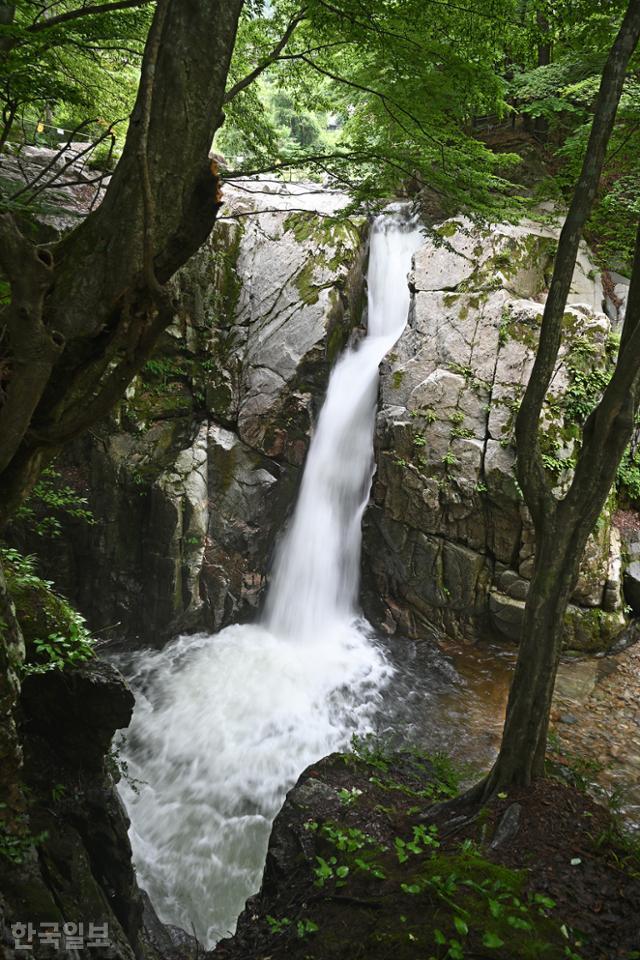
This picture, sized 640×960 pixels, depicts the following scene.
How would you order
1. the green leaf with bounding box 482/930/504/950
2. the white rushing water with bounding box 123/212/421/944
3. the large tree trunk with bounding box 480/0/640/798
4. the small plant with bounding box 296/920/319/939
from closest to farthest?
the green leaf with bounding box 482/930/504/950 < the small plant with bounding box 296/920/319/939 < the large tree trunk with bounding box 480/0/640/798 < the white rushing water with bounding box 123/212/421/944

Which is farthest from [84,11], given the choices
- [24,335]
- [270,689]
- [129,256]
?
[270,689]

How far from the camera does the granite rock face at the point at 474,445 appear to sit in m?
7.82

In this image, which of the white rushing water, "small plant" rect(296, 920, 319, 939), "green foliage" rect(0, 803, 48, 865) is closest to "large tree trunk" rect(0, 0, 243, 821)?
"green foliage" rect(0, 803, 48, 865)

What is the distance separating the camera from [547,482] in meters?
3.64

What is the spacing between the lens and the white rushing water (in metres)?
5.23

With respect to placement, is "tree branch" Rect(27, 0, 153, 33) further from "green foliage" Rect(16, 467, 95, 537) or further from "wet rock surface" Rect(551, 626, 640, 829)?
"wet rock surface" Rect(551, 626, 640, 829)

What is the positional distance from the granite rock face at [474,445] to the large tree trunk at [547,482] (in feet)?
14.0

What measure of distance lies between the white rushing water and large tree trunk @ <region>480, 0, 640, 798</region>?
2.99 metres

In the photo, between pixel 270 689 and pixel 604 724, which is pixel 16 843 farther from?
pixel 604 724

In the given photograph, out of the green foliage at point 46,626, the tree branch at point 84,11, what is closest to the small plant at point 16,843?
the green foliage at point 46,626

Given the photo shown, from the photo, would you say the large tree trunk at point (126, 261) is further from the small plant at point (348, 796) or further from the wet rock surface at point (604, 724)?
the wet rock surface at point (604, 724)

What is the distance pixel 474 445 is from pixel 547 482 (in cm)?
454

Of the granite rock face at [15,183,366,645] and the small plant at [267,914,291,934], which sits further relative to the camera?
the granite rock face at [15,183,366,645]

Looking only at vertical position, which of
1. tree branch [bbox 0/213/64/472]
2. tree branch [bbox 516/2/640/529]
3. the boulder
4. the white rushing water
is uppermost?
tree branch [bbox 516/2/640/529]
